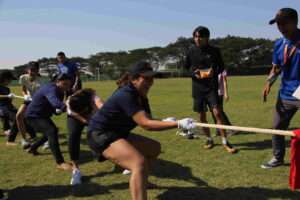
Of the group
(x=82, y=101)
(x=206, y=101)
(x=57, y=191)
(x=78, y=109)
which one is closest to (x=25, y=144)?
(x=78, y=109)

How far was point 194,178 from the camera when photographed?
18.2 ft

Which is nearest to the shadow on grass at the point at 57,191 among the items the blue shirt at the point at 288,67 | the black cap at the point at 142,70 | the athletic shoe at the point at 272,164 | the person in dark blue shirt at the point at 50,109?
the person in dark blue shirt at the point at 50,109

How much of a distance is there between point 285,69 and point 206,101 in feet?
7.08

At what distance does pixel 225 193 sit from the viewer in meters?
4.87

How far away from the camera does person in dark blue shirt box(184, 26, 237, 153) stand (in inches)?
280

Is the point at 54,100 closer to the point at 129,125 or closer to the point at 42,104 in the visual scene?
the point at 42,104

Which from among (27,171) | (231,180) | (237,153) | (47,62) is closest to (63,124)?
(27,171)

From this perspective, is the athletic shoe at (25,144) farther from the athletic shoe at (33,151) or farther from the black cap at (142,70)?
the black cap at (142,70)

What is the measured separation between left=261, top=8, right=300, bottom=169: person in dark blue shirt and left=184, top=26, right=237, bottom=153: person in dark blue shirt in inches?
49.6

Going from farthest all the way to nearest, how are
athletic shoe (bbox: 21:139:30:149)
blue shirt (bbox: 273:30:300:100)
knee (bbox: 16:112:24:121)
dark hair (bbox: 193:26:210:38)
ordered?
1. knee (bbox: 16:112:24:121)
2. athletic shoe (bbox: 21:139:30:149)
3. dark hair (bbox: 193:26:210:38)
4. blue shirt (bbox: 273:30:300:100)

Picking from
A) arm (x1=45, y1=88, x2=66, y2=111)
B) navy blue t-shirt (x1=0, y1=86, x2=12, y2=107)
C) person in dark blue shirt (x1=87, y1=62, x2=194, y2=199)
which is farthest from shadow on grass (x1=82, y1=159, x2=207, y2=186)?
navy blue t-shirt (x1=0, y1=86, x2=12, y2=107)

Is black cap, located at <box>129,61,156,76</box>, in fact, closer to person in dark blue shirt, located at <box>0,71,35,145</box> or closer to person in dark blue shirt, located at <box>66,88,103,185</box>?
person in dark blue shirt, located at <box>66,88,103,185</box>

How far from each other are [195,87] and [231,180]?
102 inches

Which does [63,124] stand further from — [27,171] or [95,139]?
[95,139]
